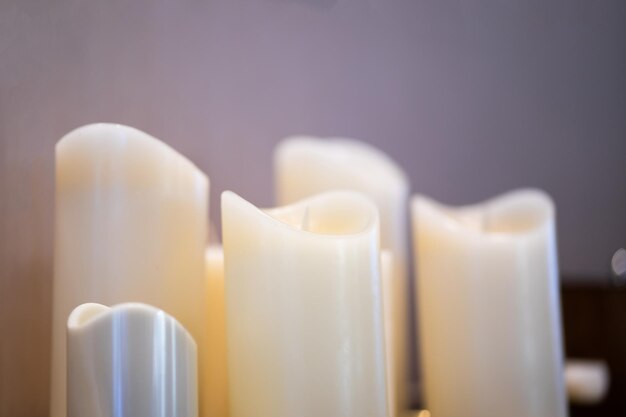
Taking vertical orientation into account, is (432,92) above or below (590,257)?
above

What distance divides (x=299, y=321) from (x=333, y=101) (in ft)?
1.55

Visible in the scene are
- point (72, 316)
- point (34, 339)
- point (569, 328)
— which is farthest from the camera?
point (569, 328)

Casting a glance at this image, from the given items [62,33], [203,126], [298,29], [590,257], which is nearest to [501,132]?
[590,257]

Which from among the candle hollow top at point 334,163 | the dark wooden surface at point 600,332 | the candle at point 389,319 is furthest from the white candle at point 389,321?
the dark wooden surface at point 600,332

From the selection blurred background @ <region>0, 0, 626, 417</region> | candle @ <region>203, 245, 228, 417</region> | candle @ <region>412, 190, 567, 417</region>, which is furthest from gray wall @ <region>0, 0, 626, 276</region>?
candle @ <region>412, 190, 567, 417</region>

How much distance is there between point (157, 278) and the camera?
421 mm

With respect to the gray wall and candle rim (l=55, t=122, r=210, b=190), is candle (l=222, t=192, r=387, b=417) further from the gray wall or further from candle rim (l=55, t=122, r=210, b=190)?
the gray wall

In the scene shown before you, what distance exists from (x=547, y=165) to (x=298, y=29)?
412 mm

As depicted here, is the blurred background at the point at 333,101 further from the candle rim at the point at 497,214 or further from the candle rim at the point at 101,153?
the candle rim at the point at 497,214

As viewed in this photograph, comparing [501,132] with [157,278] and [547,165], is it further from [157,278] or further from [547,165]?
[157,278]

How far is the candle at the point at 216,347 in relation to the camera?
18.5 inches

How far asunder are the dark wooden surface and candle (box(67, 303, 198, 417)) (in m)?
0.60

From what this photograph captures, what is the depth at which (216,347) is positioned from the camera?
0.48 meters

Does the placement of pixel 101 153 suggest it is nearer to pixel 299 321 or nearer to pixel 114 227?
pixel 114 227
